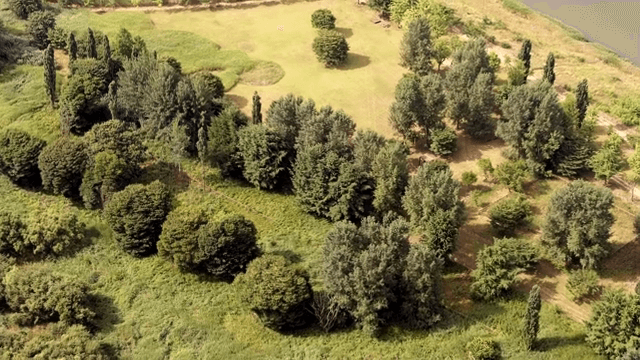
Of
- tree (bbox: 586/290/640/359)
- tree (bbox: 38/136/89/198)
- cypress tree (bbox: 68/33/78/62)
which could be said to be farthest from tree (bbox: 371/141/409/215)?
cypress tree (bbox: 68/33/78/62)

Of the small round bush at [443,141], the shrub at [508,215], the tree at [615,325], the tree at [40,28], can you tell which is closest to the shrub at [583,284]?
the tree at [615,325]

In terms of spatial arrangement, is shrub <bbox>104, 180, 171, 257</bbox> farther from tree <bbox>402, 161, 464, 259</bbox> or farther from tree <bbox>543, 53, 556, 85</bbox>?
tree <bbox>543, 53, 556, 85</bbox>

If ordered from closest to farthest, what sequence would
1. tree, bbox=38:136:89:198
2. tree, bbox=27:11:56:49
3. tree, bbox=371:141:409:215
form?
tree, bbox=371:141:409:215 → tree, bbox=38:136:89:198 → tree, bbox=27:11:56:49

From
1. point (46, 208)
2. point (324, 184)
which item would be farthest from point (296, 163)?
point (46, 208)

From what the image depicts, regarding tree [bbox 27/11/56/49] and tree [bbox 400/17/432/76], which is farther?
tree [bbox 27/11/56/49]

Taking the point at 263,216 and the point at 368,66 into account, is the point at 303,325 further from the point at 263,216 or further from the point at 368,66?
the point at 368,66

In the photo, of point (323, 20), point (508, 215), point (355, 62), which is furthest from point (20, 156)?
point (508, 215)
